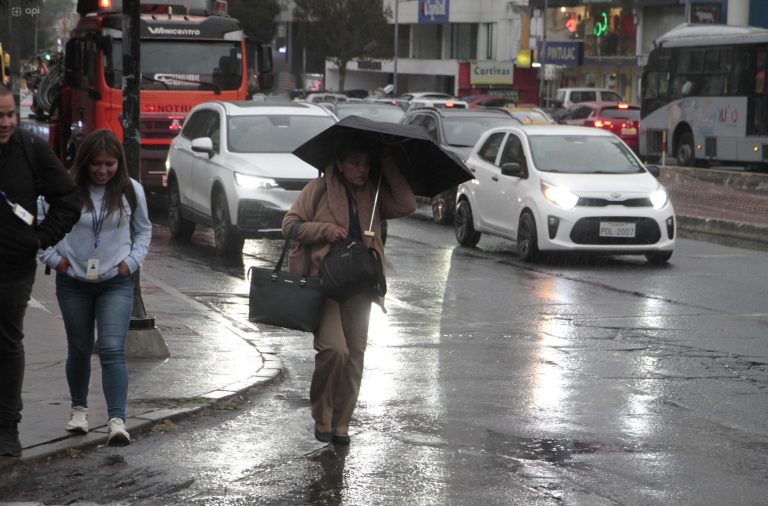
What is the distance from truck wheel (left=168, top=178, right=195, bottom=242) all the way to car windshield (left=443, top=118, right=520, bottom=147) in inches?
217

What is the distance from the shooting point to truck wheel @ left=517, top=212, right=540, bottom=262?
16844 mm

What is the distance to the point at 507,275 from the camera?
15648 millimetres

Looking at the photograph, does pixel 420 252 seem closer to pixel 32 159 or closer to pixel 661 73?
pixel 32 159

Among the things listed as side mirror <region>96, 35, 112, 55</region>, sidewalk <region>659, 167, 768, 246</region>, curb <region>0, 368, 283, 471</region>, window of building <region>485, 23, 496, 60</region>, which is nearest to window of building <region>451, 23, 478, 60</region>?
window of building <region>485, 23, 496, 60</region>

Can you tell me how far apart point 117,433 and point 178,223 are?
12.1 m

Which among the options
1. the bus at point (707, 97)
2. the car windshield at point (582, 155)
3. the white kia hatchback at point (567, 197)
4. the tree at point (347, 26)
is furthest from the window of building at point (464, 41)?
the car windshield at point (582, 155)

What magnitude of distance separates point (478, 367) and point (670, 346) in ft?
6.19

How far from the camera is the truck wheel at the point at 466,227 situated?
18.7 m

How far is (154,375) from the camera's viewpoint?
29.6 feet

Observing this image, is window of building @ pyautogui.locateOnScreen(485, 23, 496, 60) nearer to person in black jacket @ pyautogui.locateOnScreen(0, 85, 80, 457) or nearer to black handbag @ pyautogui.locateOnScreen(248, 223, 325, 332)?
black handbag @ pyautogui.locateOnScreen(248, 223, 325, 332)

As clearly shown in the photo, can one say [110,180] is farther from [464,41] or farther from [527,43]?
[464,41]

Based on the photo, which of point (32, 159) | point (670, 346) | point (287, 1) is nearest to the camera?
point (32, 159)

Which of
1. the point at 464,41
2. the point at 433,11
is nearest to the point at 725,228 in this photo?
the point at 464,41

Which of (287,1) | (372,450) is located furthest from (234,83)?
(287,1)
